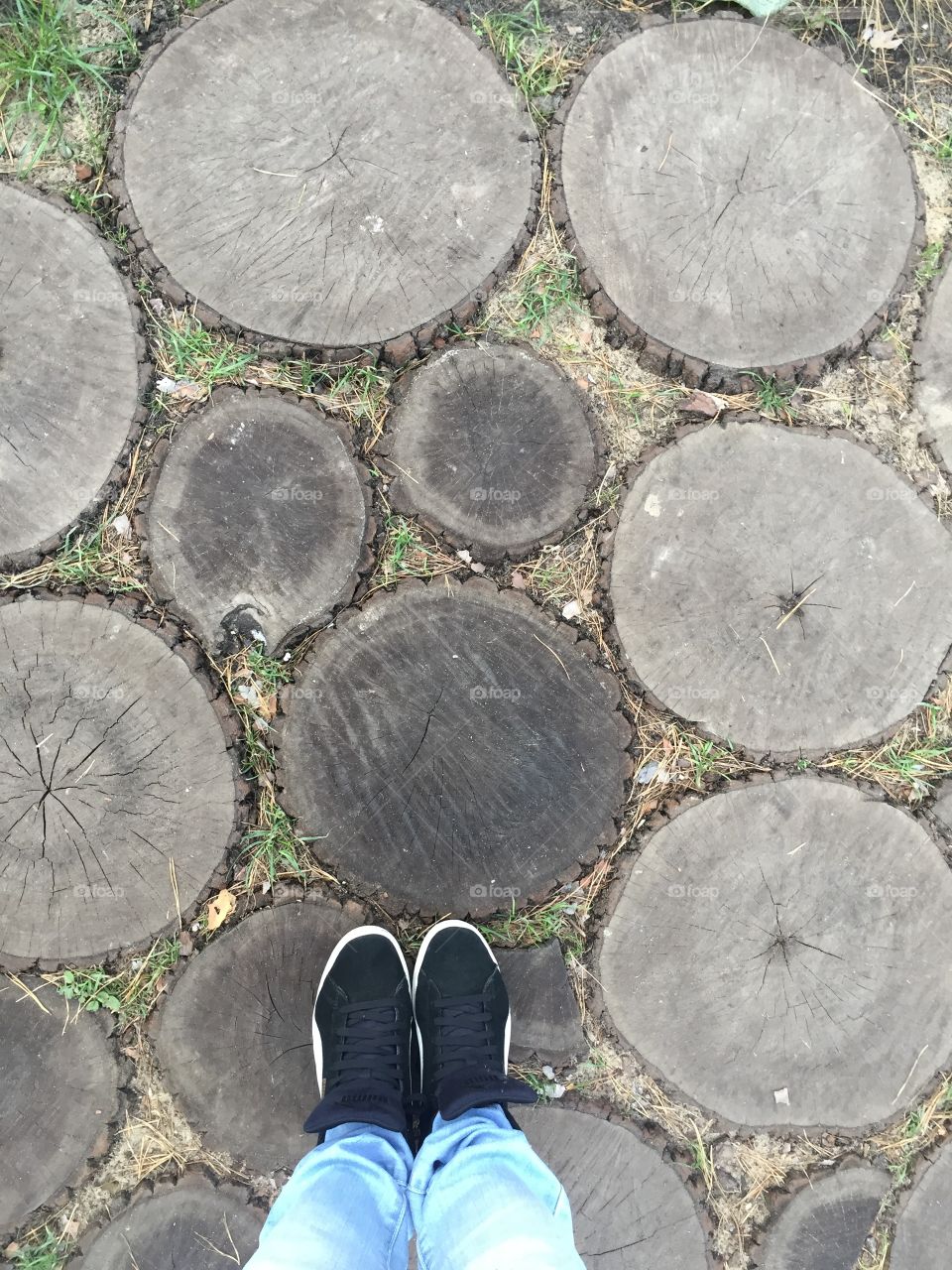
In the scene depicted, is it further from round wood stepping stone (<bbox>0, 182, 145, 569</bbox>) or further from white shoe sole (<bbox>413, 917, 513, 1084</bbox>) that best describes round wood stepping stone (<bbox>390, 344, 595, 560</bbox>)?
white shoe sole (<bbox>413, 917, 513, 1084</bbox>)

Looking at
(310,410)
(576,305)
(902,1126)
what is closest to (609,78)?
(576,305)

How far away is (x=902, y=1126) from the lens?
2436mm

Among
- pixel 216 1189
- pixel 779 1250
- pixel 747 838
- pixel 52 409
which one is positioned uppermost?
pixel 52 409

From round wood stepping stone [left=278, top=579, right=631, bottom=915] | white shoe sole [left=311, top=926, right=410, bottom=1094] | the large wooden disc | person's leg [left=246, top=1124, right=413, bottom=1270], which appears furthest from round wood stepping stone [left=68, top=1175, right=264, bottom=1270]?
the large wooden disc

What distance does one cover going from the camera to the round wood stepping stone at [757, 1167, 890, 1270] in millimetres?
2389

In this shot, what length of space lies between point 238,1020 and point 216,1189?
528 mm

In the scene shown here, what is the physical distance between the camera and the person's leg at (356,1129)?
6.26 feet

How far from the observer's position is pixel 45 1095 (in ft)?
7.54

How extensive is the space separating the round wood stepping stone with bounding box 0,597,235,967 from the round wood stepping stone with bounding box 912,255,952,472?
2.45 metres

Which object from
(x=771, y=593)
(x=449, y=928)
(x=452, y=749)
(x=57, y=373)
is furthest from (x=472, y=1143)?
(x=57, y=373)

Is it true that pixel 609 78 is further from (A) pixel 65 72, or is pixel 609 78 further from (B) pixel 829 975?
(B) pixel 829 975

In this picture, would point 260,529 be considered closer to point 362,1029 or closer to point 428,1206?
point 362,1029

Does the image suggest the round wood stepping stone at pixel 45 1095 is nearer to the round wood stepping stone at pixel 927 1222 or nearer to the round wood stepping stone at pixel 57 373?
the round wood stepping stone at pixel 57 373

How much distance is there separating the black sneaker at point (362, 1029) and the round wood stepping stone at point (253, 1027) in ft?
0.21
